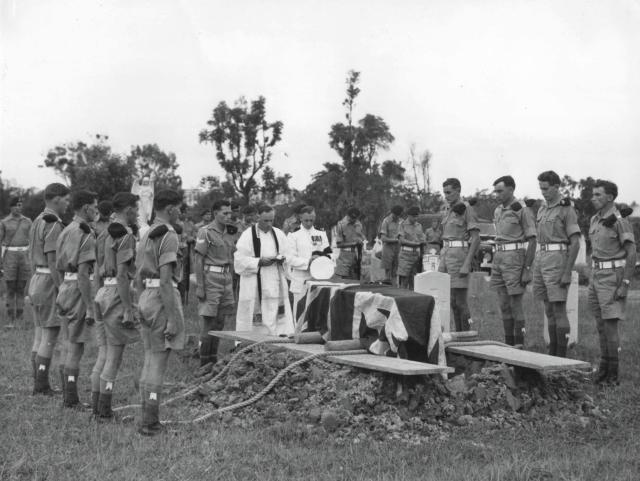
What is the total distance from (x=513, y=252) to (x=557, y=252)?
30.6 inches

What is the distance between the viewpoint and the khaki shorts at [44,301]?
812 centimetres

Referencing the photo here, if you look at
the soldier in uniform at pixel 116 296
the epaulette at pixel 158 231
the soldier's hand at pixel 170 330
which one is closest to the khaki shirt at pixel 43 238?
the soldier in uniform at pixel 116 296

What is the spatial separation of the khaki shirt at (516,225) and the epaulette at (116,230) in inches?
202

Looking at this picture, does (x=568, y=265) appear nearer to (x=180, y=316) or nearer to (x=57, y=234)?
(x=180, y=316)

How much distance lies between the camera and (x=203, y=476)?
5109 mm

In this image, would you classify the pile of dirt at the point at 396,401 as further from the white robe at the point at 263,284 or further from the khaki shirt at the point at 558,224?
the white robe at the point at 263,284

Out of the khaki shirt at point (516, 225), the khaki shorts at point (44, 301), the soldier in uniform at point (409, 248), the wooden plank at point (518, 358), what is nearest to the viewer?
the wooden plank at point (518, 358)

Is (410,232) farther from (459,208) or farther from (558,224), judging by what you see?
(558,224)

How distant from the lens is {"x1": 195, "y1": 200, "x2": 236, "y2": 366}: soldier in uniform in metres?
9.46

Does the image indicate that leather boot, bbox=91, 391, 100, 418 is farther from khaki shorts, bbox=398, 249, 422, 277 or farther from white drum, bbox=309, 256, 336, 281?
khaki shorts, bbox=398, 249, 422, 277

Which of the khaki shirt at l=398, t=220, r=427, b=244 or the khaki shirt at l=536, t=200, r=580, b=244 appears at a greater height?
the khaki shirt at l=398, t=220, r=427, b=244

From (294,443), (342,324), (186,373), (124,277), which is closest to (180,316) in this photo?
(124,277)

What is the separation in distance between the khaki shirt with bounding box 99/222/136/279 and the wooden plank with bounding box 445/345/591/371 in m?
3.35

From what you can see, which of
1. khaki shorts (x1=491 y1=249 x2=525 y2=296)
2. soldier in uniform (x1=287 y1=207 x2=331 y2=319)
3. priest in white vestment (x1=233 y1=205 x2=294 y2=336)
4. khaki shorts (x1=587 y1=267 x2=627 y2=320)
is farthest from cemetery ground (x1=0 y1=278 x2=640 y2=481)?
soldier in uniform (x1=287 y1=207 x2=331 y2=319)
